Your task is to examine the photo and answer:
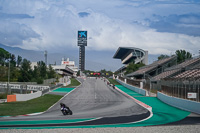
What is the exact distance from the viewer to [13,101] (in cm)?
3400

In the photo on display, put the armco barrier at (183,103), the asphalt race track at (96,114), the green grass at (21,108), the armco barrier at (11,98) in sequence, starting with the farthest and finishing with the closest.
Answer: the armco barrier at (11,98) < the green grass at (21,108) < the armco barrier at (183,103) < the asphalt race track at (96,114)

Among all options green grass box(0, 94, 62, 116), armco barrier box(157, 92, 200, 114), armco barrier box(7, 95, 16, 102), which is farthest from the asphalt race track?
armco barrier box(7, 95, 16, 102)

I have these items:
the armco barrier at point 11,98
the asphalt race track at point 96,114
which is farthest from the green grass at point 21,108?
the armco barrier at point 11,98

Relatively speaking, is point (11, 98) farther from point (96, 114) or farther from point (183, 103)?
point (183, 103)

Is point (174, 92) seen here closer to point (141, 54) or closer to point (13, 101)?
point (13, 101)

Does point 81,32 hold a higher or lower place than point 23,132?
higher

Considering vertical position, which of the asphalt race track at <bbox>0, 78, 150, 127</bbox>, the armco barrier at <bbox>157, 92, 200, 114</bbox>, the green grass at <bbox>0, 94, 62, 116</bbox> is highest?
the armco barrier at <bbox>157, 92, 200, 114</bbox>

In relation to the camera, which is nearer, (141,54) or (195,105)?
(195,105)

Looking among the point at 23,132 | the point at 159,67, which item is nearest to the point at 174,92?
the point at 23,132

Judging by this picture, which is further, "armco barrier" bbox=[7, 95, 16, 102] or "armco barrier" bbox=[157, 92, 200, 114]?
"armco barrier" bbox=[7, 95, 16, 102]

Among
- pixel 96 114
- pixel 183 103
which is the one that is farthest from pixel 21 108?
pixel 183 103

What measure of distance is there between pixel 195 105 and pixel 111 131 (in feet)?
41.0

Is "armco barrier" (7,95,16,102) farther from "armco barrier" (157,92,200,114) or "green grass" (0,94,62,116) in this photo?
"armco barrier" (157,92,200,114)

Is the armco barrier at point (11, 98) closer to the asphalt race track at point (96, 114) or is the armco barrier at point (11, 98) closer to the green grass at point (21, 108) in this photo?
the green grass at point (21, 108)
